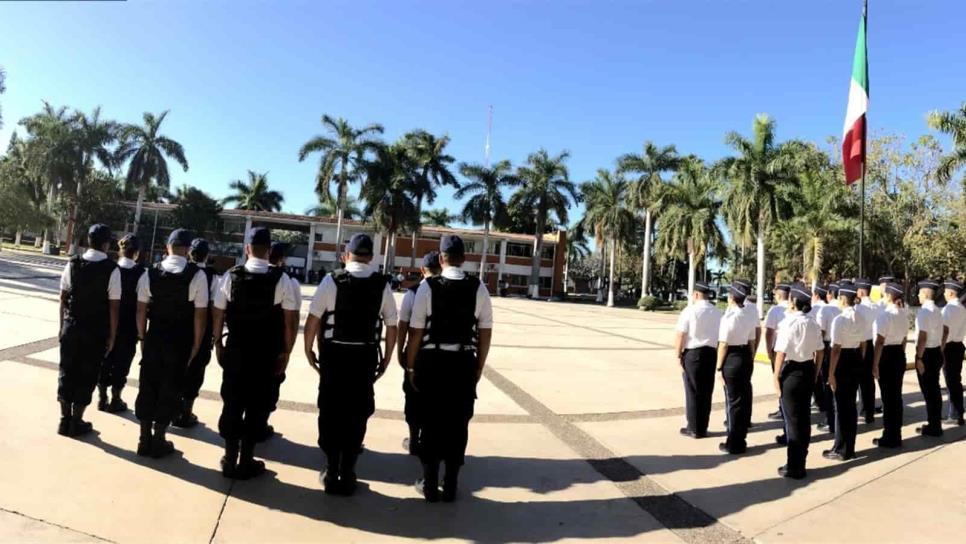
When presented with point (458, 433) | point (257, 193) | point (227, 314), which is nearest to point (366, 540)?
point (458, 433)

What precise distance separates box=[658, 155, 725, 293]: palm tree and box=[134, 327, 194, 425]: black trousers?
3497cm

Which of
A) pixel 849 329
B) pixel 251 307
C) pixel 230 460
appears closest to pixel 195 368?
pixel 230 460

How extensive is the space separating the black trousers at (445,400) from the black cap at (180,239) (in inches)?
86.2

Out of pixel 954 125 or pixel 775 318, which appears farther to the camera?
pixel 954 125

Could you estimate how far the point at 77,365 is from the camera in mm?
4391

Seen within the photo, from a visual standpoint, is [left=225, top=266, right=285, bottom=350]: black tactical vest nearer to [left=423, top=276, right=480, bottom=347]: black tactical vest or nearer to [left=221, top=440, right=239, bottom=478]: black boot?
[left=221, top=440, right=239, bottom=478]: black boot

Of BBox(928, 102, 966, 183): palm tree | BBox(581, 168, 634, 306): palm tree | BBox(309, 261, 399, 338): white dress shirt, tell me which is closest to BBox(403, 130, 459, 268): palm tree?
BBox(581, 168, 634, 306): palm tree

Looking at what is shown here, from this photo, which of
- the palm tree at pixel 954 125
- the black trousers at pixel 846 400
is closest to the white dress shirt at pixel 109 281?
the black trousers at pixel 846 400

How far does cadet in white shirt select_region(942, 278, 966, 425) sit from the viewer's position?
6219 millimetres

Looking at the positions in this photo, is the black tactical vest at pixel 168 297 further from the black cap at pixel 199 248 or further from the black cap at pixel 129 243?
the black cap at pixel 129 243

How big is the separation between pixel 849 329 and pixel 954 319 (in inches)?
87.2

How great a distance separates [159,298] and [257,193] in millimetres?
61017

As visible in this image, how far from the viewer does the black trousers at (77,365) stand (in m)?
4.36

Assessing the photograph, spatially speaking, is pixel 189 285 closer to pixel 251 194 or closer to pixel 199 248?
pixel 199 248
